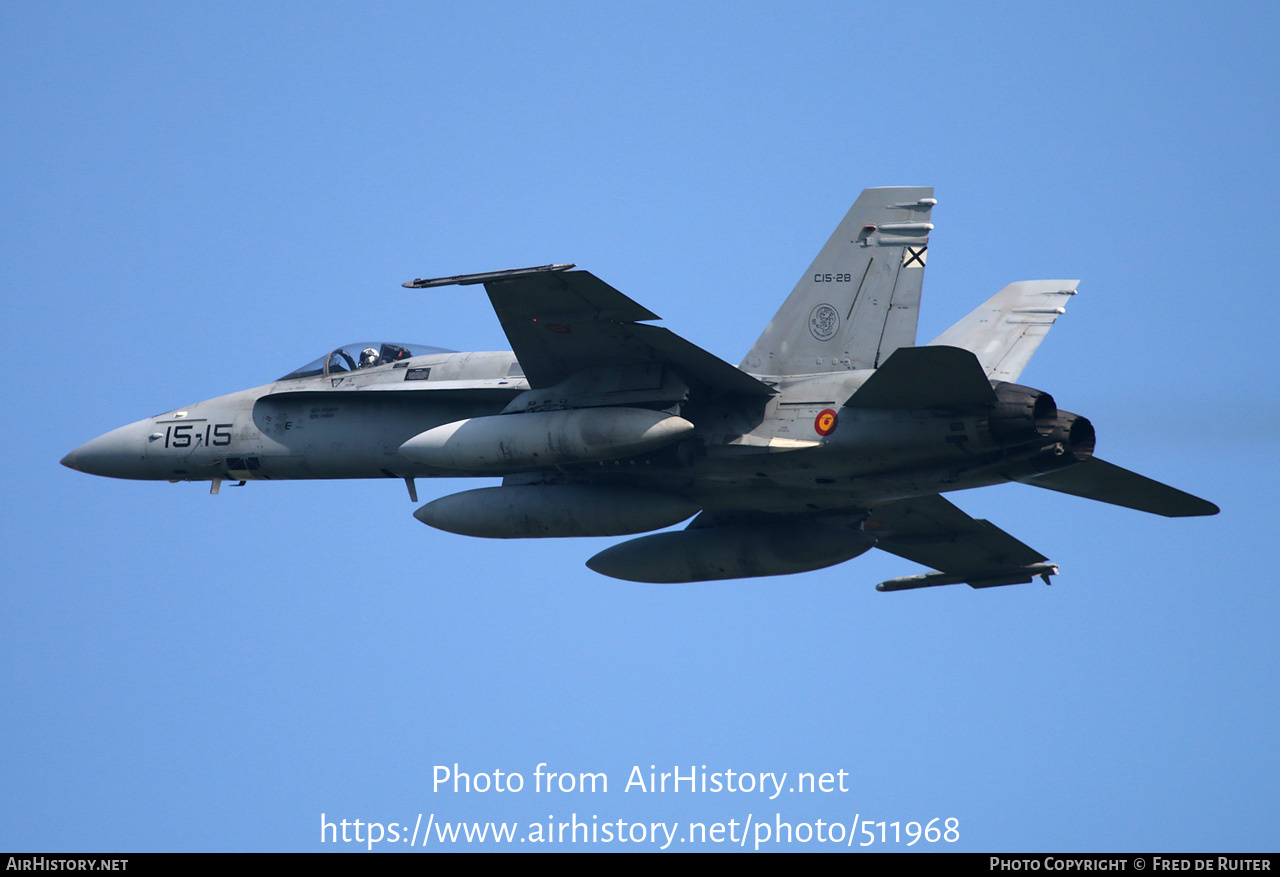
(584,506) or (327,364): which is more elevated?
(327,364)

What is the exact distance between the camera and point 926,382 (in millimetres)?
15656

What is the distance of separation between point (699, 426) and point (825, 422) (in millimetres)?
1695

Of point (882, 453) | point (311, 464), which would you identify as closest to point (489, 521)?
point (311, 464)

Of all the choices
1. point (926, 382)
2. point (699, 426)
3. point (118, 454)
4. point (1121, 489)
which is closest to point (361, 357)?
point (118, 454)

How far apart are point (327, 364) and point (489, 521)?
363cm

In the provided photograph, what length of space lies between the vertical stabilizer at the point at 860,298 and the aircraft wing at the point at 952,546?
13.0 ft

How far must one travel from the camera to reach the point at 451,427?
58.3ft

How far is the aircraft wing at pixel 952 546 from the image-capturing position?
2131cm

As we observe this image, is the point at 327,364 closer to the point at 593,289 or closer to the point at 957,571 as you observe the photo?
Answer: the point at 593,289

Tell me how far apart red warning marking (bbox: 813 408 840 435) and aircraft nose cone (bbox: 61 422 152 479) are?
10.3m

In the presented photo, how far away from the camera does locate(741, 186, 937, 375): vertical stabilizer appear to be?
58.4 feet

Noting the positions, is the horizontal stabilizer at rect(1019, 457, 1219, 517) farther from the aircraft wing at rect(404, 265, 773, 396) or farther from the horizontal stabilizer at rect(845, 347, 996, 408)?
the aircraft wing at rect(404, 265, 773, 396)

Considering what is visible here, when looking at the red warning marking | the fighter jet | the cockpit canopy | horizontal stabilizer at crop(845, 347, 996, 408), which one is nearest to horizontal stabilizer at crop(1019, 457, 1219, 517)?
the fighter jet
